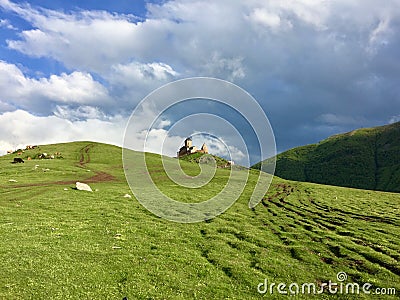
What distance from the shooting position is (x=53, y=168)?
82688mm

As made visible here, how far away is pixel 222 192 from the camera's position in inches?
2766

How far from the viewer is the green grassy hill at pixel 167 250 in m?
19.3

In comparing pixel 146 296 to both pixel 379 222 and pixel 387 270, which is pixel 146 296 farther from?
pixel 379 222

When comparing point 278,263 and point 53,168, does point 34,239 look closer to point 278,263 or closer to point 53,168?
point 278,263

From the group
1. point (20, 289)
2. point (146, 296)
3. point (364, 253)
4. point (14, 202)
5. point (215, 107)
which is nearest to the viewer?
point (20, 289)

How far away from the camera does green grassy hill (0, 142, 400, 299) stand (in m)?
19.3

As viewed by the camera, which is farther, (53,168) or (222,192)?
(53,168)

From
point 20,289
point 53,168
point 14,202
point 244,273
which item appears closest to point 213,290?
point 244,273

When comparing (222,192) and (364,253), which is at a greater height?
(222,192)

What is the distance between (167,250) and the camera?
87.8 feet

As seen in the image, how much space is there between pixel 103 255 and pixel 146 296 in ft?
23.8

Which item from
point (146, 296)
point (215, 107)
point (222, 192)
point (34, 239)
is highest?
point (215, 107)

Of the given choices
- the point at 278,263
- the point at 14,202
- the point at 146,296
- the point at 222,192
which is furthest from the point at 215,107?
the point at 222,192

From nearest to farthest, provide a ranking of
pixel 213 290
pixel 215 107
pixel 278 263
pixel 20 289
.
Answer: pixel 20 289 < pixel 213 290 < pixel 278 263 < pixel 215 107
